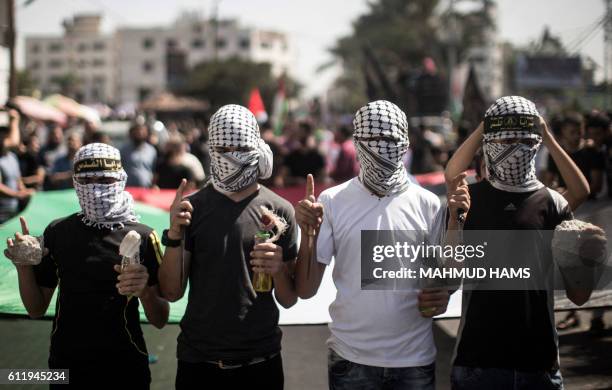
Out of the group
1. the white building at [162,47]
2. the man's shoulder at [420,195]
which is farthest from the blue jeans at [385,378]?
the white building at [162,47]

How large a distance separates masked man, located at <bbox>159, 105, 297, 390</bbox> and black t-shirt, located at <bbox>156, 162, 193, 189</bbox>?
5.68m

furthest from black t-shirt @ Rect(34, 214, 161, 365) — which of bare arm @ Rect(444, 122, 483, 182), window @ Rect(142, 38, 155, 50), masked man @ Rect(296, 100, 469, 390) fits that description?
window @ Rect(142, 38, 155, 50)

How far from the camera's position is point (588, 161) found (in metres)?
6.25

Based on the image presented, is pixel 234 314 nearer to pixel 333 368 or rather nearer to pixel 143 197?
pixel 333 368

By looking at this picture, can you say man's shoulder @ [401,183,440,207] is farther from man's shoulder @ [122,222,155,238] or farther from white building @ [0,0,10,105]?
white building @ [0,0,10,105]

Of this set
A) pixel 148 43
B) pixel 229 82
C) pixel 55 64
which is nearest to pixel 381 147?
pixel 229 82

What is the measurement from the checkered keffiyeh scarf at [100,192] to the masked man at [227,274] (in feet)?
1.24

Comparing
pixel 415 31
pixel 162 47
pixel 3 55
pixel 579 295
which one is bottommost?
pixel 579 295

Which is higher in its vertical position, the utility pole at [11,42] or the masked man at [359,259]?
the utility pole at [11,42]

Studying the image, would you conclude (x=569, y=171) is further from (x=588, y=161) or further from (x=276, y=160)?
(x=276, y=160)

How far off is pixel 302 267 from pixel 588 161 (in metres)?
3.95

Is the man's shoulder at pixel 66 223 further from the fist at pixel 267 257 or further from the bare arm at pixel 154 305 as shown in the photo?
the fist at pixel 267 257

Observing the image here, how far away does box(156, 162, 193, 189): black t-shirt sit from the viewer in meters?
9.00

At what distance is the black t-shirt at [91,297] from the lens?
3.34m
